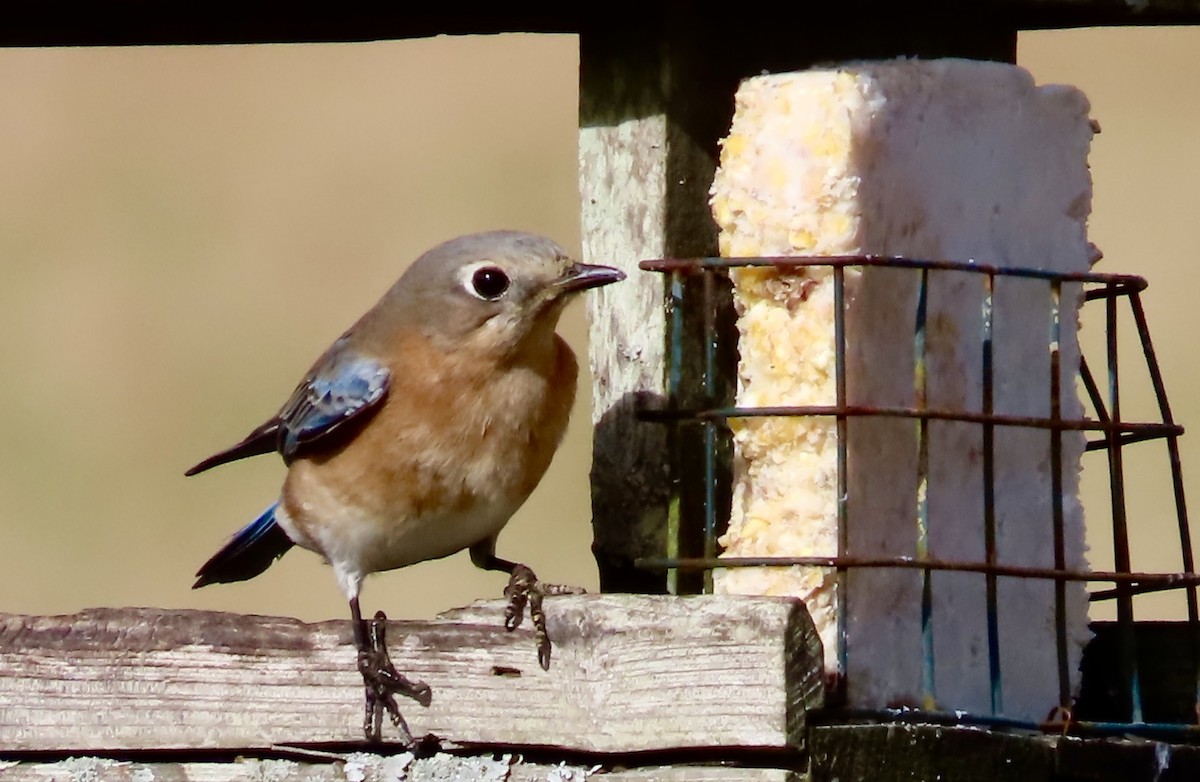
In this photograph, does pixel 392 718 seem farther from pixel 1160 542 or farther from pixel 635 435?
pixel 1160 542

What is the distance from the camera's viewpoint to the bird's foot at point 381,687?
4.43 m

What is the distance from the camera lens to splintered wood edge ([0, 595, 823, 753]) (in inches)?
168

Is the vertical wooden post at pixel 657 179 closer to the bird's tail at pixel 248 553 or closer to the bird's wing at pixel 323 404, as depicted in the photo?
the bird's wing at pixel 323 404

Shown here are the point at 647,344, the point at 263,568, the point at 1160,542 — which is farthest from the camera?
the point at 1160,542

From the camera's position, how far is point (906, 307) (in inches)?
199

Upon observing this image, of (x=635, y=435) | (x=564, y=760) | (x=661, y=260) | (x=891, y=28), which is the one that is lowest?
(x=564, y=760)

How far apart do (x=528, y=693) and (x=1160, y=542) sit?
6.88m

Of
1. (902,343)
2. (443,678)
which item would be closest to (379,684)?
(443,678)

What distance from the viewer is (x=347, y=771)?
4.53 metres

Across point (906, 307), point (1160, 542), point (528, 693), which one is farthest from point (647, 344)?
point (1160, 542)

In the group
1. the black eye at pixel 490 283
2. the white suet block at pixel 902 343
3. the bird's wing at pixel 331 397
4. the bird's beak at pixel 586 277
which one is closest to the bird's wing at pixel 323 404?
the bird's wing at pixel 331 397

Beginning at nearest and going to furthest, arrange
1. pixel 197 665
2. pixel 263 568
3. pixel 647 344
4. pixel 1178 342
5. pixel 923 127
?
pixel 197 665
pixel 923 127
pixel 647 344
pixel 263 568
pixel 1178 342

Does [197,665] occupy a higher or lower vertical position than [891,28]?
lower

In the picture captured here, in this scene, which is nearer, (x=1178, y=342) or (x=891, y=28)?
(x=891, y=28)
